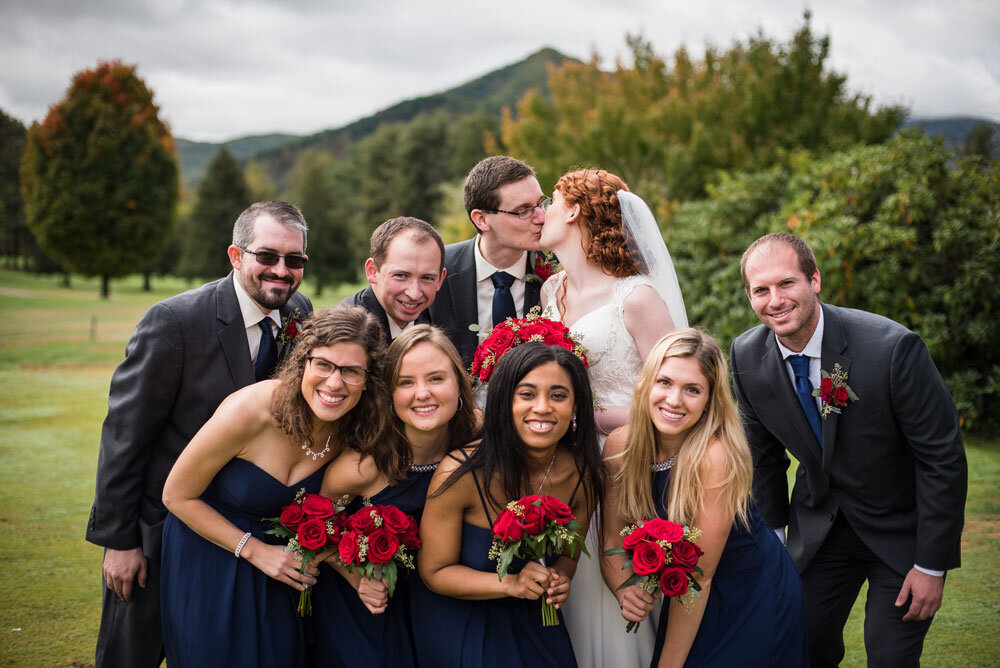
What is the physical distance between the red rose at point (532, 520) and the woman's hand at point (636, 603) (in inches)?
24.2

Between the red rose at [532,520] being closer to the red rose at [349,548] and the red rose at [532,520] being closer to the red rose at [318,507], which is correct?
the red rose at [349,548]

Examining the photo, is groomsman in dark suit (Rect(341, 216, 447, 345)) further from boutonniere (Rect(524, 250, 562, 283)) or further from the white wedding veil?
the white wedding veil

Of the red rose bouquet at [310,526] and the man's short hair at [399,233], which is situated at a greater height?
the man's short hair at [399,233]

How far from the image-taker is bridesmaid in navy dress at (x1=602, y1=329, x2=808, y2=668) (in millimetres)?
3613

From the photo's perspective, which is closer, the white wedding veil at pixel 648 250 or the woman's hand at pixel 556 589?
the woman's hand at pixel 556 589

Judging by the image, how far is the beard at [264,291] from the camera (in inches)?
163

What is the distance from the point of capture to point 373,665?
12.6 feet

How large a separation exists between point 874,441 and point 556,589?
2.11 m

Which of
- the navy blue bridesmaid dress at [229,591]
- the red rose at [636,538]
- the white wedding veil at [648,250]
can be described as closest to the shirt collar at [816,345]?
the white wedding veil at [648,250]

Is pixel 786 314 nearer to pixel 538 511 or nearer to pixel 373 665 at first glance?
pixel 538 511

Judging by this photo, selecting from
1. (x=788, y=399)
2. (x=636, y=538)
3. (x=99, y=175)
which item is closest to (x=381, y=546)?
(x=636, y=538)

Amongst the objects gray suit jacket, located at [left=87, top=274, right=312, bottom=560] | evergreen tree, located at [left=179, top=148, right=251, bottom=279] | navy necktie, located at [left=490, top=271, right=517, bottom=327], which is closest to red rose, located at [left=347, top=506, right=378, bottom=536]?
gray suit jacket, located at [left=87, top=274, right=312, bottom=560]

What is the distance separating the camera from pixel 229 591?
3.75m

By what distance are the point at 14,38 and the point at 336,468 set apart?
35057 millimetres
